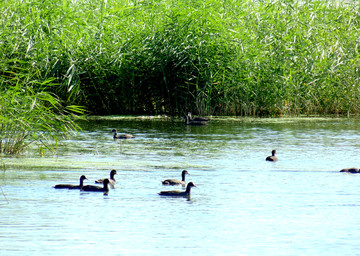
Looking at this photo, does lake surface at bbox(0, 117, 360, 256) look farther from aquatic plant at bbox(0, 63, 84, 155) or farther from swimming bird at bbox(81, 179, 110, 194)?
aquatic plant at bbox(0, 63, 84, 155)

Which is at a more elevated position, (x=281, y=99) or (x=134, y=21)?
(x=134, y=21)

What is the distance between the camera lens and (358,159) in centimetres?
1695

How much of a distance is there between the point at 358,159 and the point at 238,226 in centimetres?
722

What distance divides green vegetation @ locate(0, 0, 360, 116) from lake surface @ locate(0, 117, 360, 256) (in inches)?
229

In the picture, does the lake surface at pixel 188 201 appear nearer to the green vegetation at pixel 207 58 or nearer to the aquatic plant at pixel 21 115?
the aquatic plant at pixel 21 115

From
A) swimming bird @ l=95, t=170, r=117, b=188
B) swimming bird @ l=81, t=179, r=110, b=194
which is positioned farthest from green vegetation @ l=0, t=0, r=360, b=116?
swimming bird @ l=81, t=179, r=110, b=194

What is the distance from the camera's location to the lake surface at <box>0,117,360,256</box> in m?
9.41

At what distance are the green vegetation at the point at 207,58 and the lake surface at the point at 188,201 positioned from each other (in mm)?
5814

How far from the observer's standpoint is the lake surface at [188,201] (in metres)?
9.41

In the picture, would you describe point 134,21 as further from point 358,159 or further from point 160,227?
point 160,227

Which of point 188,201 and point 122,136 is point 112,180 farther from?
point 122,136

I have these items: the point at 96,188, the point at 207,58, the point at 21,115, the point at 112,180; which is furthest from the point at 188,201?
the point at 207,58

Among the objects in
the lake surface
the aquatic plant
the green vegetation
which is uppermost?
Answer: the green vegetation

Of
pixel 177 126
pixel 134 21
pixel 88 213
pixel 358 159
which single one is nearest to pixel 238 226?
pixel 88 213
